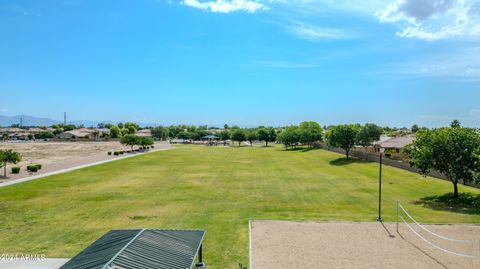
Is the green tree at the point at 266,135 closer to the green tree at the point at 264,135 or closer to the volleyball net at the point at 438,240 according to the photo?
the green tree at the point at 264,135

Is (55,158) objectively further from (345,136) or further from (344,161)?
(345,136)

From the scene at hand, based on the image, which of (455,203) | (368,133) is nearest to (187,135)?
(368,133)

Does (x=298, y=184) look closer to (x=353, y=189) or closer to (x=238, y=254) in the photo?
(x=353, y=189)

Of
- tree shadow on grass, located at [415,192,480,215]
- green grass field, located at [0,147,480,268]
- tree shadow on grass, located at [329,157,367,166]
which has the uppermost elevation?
tree shadow on grass, located at [329,157,367,166]

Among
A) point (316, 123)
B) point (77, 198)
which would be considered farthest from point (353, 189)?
point (316, 123)

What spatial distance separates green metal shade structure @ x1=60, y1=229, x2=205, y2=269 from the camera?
7.81m

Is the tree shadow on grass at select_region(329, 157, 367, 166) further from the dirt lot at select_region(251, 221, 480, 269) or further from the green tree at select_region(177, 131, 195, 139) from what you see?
the green tree at select_region(177, 131, 195, 139)

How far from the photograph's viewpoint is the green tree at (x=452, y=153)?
1016 inches

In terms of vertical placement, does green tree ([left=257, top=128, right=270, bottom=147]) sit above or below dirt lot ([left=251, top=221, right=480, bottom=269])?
above

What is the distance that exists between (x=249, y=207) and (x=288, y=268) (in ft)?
36.7

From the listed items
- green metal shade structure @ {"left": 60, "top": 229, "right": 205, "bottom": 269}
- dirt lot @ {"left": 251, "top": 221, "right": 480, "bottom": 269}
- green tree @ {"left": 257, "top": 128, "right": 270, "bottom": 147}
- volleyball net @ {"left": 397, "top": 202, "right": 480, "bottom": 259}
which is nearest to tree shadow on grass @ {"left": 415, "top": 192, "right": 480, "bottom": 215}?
dirt lot @ {"left": 251, "top": 221, "right": 480, "bottom": 269}

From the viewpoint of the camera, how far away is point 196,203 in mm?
25453

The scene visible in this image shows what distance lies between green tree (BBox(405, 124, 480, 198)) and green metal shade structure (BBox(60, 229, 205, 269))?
2322cm

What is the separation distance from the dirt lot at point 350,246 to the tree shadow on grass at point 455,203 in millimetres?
4921
